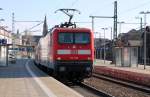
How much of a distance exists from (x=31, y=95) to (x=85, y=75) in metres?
11.7

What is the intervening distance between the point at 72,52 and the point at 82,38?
3.77 feet

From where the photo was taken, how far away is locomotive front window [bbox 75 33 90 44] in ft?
→ 94.9

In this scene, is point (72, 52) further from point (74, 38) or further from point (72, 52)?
point (74, 38)

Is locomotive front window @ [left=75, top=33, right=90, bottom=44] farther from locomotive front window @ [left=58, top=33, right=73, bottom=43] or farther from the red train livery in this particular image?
locomotive front window @ [left=58, top=33, right=73, bottom=43]

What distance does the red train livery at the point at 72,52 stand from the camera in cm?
2823

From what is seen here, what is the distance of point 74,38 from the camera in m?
29.0

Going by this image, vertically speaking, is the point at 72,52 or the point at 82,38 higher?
the point at 82,38

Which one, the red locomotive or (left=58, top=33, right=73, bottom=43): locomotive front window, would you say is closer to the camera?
the red locomotive

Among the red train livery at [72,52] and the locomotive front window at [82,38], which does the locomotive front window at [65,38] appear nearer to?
the red train livery at [72,52]

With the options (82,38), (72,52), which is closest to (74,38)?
(82,38)

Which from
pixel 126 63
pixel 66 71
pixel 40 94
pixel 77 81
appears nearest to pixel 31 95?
pixel 40 94

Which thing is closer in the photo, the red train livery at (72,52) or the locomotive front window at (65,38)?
the red train livery at (72,52)

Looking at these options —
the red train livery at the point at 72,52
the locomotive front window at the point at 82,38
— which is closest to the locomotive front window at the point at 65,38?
the red train livery at the point at 72,52

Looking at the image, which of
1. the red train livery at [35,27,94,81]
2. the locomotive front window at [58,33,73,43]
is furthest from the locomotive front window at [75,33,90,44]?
the locomotive front window at [58,33,73,43]
